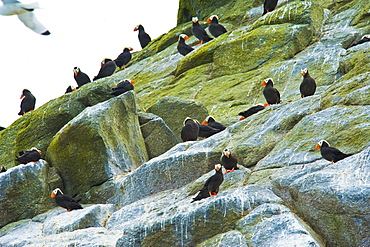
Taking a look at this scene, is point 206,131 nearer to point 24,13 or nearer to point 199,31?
point 24,13

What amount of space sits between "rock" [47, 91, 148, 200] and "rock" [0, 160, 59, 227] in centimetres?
59

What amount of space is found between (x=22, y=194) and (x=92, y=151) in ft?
5.62

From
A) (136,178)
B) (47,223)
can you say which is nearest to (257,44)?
(136,178)

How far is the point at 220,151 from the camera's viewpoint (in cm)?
1027

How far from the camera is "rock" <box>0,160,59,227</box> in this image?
1152 centimetres

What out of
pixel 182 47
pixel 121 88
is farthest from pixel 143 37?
pixel 121 88

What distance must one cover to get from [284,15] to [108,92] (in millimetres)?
6952

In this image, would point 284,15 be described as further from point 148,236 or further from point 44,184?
point 148,236

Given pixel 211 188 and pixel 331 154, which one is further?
pixel 211 188

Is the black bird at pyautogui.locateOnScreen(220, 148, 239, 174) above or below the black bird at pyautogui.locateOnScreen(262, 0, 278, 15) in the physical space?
below

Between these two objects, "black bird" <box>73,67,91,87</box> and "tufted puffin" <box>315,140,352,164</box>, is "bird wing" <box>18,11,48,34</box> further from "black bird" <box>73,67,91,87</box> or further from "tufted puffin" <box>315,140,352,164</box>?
"black bird" <box>73,67,91,87</box>

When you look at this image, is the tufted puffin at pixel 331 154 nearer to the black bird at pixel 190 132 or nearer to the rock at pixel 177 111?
the black bird at pixel 190 132

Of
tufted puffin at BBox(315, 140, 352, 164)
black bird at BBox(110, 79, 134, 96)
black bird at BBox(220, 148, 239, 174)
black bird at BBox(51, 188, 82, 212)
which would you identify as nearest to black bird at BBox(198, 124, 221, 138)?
black bird at BBox(110, 79, 134, 96)

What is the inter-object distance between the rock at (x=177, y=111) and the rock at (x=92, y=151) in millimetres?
2256
